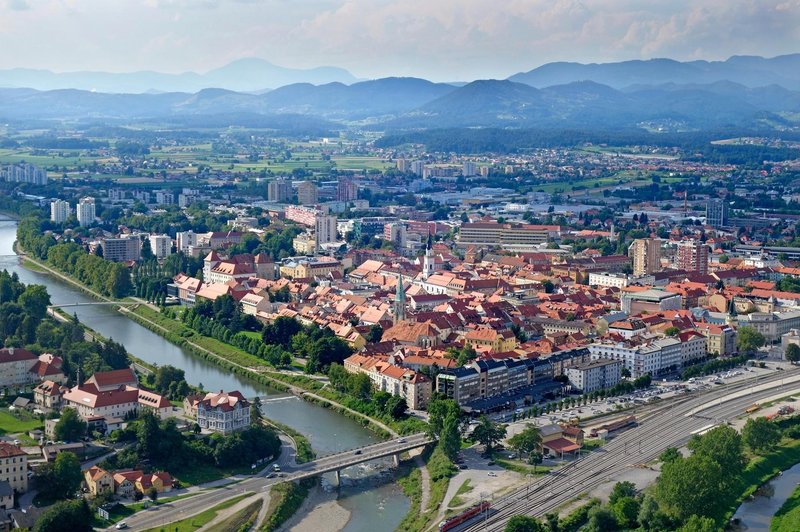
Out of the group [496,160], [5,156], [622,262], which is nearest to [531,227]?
[622,262]

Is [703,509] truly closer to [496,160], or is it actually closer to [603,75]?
[496,160]

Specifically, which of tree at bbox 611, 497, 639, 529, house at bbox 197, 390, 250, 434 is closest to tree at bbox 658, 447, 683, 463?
tree at bbox 611, 497, 639, 529

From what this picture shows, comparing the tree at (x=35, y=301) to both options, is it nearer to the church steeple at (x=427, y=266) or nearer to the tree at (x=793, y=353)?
the church steeple at (x=427, y=266)

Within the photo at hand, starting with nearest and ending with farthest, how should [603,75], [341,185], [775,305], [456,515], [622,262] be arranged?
[456,515]
[775,305]
[622,262]
[341,185]
[603,75]

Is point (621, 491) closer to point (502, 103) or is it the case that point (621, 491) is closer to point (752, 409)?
point (752, 409)

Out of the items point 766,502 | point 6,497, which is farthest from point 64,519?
point 766,502
